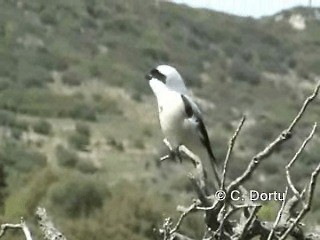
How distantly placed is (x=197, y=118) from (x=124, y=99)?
29.6 metres

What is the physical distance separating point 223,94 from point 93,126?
8242 mm

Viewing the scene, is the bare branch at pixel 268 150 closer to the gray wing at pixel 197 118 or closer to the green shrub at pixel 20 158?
the gray wing at pixel 197 118

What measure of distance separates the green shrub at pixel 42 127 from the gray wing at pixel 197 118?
22.9 meters

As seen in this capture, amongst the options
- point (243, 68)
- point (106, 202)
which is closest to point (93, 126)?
point (243, 68)

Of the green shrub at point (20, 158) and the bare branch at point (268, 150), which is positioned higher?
the green shrub at point (20, 158)

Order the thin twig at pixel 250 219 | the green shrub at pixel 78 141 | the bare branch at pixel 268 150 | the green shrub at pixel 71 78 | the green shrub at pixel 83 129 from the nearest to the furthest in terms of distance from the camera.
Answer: the bare branch at pixel 268 150, the thin twig at pixel 250 219, the green shrub at pixel 78 141, the green shrub at pixel 83 129, the green shrub at pixel 71 78

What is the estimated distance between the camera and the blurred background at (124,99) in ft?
52.7

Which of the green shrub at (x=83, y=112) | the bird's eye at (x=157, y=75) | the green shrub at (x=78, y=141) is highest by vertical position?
the green shrub at (x=83, y=112)

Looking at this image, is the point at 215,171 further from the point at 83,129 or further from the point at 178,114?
the point at 83,129

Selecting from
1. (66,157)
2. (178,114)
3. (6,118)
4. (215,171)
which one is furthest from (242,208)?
(6,118)

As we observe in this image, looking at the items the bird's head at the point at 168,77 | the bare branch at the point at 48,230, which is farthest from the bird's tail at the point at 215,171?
the bare branch at the point at 48,230

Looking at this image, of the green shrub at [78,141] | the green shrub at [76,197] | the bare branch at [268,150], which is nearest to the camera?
→ the bare branch at [268,150]

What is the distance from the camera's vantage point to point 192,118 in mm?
3805

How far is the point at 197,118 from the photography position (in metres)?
3.84
